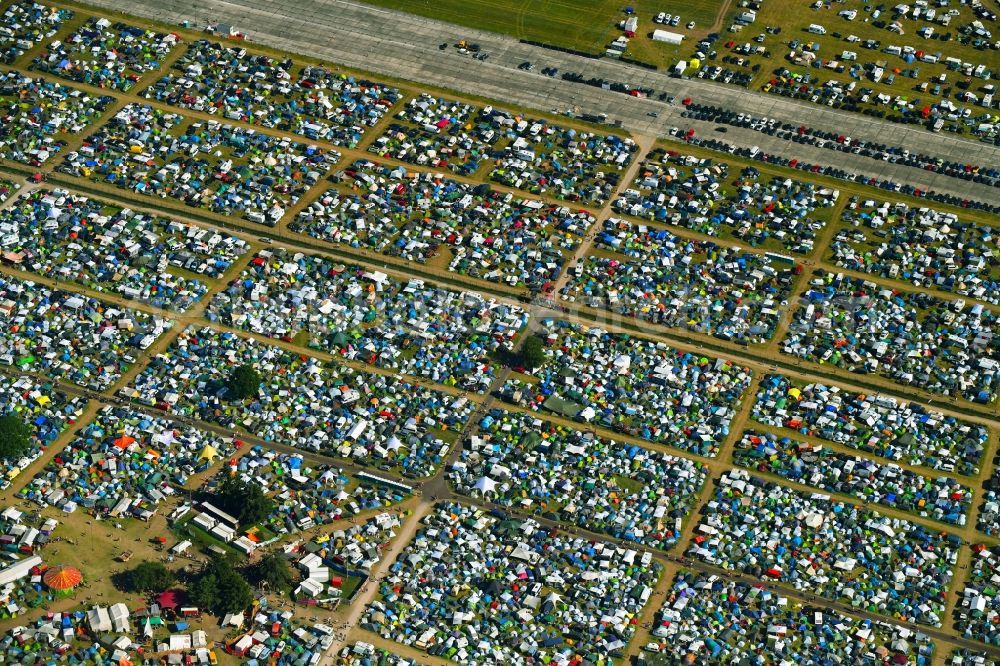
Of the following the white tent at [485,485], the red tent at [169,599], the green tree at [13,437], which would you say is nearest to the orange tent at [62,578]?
the red tent at [169,599]

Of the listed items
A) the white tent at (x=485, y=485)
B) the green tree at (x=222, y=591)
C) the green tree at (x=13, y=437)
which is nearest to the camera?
the green tree at (x=222, y=591)

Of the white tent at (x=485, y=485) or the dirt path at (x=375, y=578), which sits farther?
the white tent at (x=485, y=485)

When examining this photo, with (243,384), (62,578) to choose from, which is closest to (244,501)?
(243,384)

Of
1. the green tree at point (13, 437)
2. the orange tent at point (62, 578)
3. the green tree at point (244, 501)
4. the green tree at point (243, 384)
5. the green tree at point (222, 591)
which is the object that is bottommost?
the orange tent at point (62, 578)

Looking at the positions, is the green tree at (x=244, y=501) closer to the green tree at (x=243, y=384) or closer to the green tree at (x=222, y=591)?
Answer: the green tree at (x=222, y=591)

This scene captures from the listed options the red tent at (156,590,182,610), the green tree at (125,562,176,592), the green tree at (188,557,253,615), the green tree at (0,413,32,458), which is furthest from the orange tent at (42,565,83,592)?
the green tree at (0,413,32,458)

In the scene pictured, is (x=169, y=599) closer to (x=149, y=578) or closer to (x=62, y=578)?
(x=149, y=578)

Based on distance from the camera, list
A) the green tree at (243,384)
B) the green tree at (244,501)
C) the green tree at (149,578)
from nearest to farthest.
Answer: the green tree at (149,578) < the green tree at (244,501) < the green tree at (243,384)
